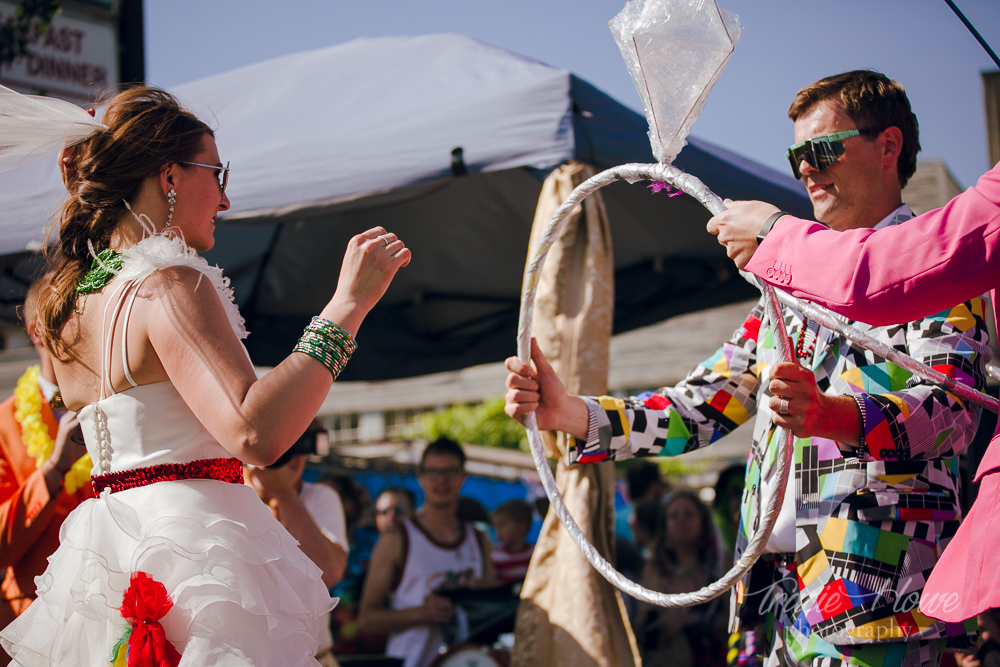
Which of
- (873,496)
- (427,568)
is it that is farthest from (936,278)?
(427,568)

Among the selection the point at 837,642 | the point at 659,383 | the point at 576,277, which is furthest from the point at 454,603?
the point at 659,383

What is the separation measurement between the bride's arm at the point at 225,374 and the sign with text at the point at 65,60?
16.8 ft

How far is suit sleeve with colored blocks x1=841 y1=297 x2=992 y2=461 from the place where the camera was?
1.67 m

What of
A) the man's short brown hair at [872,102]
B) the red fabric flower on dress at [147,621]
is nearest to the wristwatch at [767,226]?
the man's short brown hair at [872,102]

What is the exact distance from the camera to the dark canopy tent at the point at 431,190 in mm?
3006

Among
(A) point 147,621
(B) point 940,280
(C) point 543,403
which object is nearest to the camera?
(B) point 940,280

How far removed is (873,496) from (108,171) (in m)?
1.83

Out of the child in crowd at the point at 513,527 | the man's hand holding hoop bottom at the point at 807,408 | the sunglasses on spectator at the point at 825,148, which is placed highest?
the sunglasses on spectator at the point at 825,148

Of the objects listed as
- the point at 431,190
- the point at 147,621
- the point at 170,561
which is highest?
the point at 431,190

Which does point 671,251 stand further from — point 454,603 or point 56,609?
point 56,609

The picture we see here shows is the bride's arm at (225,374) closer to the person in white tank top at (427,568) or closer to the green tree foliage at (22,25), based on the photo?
the person in white tank top at (427,568)

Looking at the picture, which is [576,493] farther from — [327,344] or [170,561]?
[170,561]

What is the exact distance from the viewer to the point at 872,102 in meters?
1.96

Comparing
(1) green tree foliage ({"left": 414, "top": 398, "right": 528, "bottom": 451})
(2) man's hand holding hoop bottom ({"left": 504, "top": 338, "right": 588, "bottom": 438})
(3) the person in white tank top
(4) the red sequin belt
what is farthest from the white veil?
(1) green tree foliage ({"left": 414, "top": 398, "right": 528, "bottom": 451})
